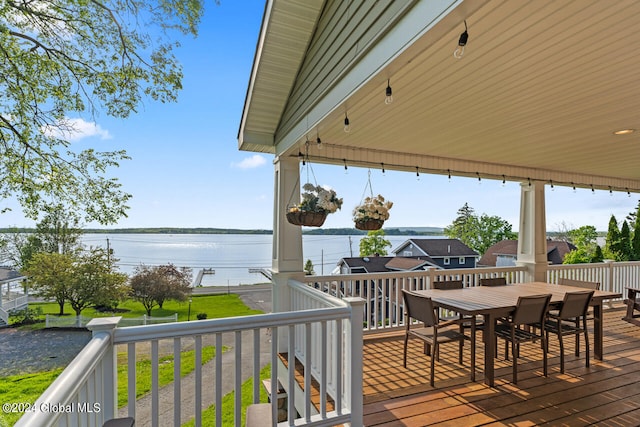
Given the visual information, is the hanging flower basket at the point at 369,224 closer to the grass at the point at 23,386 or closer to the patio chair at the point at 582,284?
the patio chair at the point at 582,284

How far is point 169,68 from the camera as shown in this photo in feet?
20.5

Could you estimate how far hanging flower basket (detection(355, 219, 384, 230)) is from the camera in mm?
3615

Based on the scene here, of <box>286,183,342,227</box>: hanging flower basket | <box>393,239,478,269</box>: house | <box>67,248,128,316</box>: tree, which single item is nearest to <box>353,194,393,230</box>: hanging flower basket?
<box>286,183,342,227</box>: hanging flower basket

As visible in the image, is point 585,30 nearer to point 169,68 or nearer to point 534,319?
point 534,319

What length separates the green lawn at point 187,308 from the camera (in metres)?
13.1

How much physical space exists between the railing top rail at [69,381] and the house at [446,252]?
12138 mm

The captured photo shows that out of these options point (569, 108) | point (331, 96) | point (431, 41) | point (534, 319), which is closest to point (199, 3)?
point (331, 96)

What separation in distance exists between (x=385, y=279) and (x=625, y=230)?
8973 mm

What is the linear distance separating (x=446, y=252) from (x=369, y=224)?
1037 cm

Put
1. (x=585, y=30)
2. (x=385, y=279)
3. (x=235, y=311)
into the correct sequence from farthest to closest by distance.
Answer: (x=235, y=311), (x=385, y=279), (x=585, y=30)

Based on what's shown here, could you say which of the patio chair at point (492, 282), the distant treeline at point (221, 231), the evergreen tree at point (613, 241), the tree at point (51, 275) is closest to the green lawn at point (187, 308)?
the tree at point (51, 275)

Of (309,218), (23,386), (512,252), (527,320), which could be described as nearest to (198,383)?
(309,218)

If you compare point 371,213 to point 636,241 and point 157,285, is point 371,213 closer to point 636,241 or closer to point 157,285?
point 636,241

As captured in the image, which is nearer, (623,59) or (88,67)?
(623,59)
